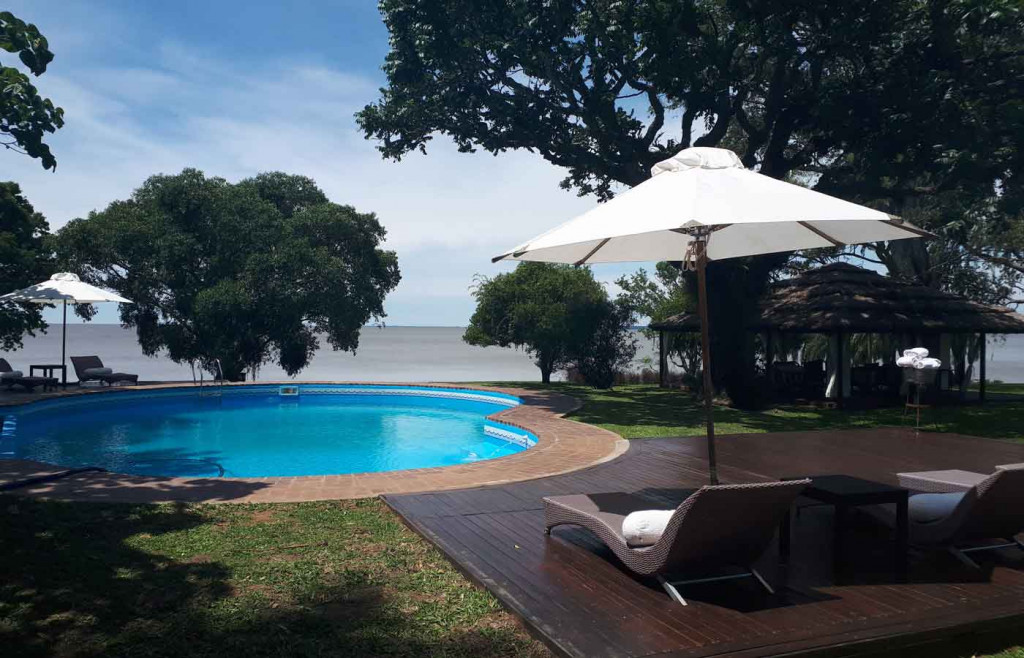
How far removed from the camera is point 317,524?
6559 mm

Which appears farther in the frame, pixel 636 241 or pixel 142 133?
pixel 142 133

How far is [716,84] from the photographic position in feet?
52.3

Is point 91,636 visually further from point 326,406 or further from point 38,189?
point 38,189

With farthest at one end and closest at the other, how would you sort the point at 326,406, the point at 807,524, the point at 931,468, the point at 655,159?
the point at 326,406 < the point at 655,159 < the point at 931,468 < the point at 807,524

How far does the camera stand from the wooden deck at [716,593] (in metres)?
3.89

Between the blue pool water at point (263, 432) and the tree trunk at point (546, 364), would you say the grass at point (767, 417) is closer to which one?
the blue pool water at point (263, 432)

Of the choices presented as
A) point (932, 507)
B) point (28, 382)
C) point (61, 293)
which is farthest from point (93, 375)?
point (932, 507)

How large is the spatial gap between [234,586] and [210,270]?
2011 cm

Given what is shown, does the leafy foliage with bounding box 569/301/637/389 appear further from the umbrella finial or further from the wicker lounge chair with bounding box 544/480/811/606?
the wicker lounge chair with bounding box 544/480/811/606

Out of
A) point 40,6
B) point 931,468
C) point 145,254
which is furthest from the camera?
point 145,254

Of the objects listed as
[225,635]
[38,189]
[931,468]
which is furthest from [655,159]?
[38,189]

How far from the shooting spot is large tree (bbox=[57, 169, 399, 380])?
22.4m

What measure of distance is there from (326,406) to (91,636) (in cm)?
1653

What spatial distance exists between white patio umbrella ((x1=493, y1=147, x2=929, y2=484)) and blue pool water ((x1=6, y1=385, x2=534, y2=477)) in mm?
6988
